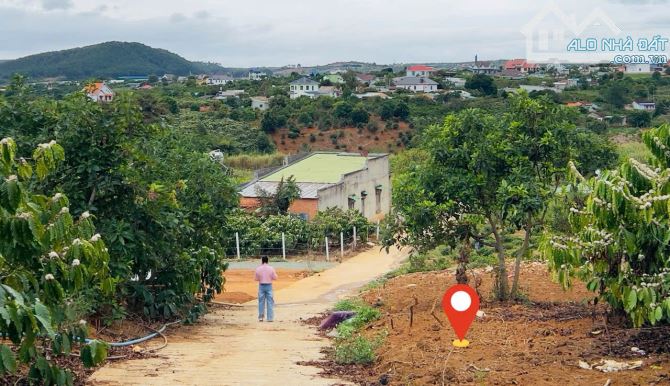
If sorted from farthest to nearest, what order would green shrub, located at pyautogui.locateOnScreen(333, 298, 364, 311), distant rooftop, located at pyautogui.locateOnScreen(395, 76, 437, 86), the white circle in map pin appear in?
distant rooftop, located at pyautogui.locateOnScreen(395, 76, 437, 86) < green shrub, located at pyautogui.locateOnScreen(333, 298, 364, 311) < the white circle in map pin

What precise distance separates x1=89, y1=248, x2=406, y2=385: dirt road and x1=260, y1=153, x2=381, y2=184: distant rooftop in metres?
17.3

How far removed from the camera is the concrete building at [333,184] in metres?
33.0

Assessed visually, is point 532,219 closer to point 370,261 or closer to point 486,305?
point 486,305

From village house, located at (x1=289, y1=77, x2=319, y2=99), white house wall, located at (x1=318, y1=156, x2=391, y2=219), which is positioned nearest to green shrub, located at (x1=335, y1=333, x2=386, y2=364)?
white house wall, located at (x1=318, y1=156, x2=391, y2=219)

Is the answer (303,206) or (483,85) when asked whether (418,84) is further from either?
(303,206)

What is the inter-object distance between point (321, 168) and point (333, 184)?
5337mm

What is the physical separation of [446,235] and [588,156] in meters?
2.53

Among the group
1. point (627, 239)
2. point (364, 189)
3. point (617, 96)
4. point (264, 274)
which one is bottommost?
point (364, 189)

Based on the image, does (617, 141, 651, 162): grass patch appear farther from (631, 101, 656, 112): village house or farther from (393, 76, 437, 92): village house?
(393, 76, 437, 92): village house

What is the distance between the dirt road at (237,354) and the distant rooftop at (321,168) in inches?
681

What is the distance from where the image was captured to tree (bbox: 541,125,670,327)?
746 centimetres

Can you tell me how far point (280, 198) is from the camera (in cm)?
3222

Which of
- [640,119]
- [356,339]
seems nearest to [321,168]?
[356,339]

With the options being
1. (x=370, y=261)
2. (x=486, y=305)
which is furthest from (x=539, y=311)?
(x=370, y=261)
